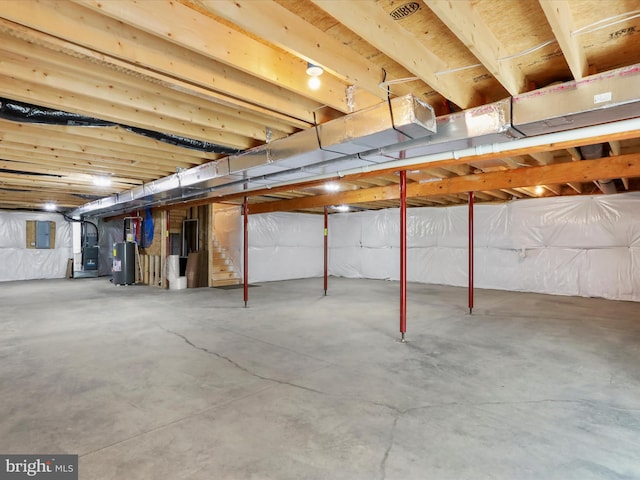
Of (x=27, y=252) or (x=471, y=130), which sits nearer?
(x=471, y=130)

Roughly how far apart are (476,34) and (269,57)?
3.65 feet

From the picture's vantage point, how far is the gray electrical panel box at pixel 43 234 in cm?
987

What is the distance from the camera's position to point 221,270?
27.5ft

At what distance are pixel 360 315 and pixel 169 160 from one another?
318cm

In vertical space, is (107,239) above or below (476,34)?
below

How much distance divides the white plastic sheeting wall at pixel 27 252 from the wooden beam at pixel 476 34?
38.2ft

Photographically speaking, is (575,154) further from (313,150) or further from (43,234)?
(43,234)

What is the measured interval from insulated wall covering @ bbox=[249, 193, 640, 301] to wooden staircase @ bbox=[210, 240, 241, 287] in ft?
1.84

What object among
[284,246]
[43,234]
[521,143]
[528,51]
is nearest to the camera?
[528,51]

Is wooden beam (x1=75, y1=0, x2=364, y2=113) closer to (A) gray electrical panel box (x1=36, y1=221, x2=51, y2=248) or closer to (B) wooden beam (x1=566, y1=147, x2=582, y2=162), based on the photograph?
(B) wooden beam (x1=566, y1=147, x2=582, y2=162)

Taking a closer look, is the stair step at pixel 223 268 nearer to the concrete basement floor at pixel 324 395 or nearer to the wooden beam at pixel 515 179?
the wooden beam at pixel 515 179

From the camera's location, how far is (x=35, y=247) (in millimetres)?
9852

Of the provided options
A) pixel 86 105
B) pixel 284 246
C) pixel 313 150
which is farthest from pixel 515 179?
pixel 284 246

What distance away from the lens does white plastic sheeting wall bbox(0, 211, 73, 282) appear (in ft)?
30.6
